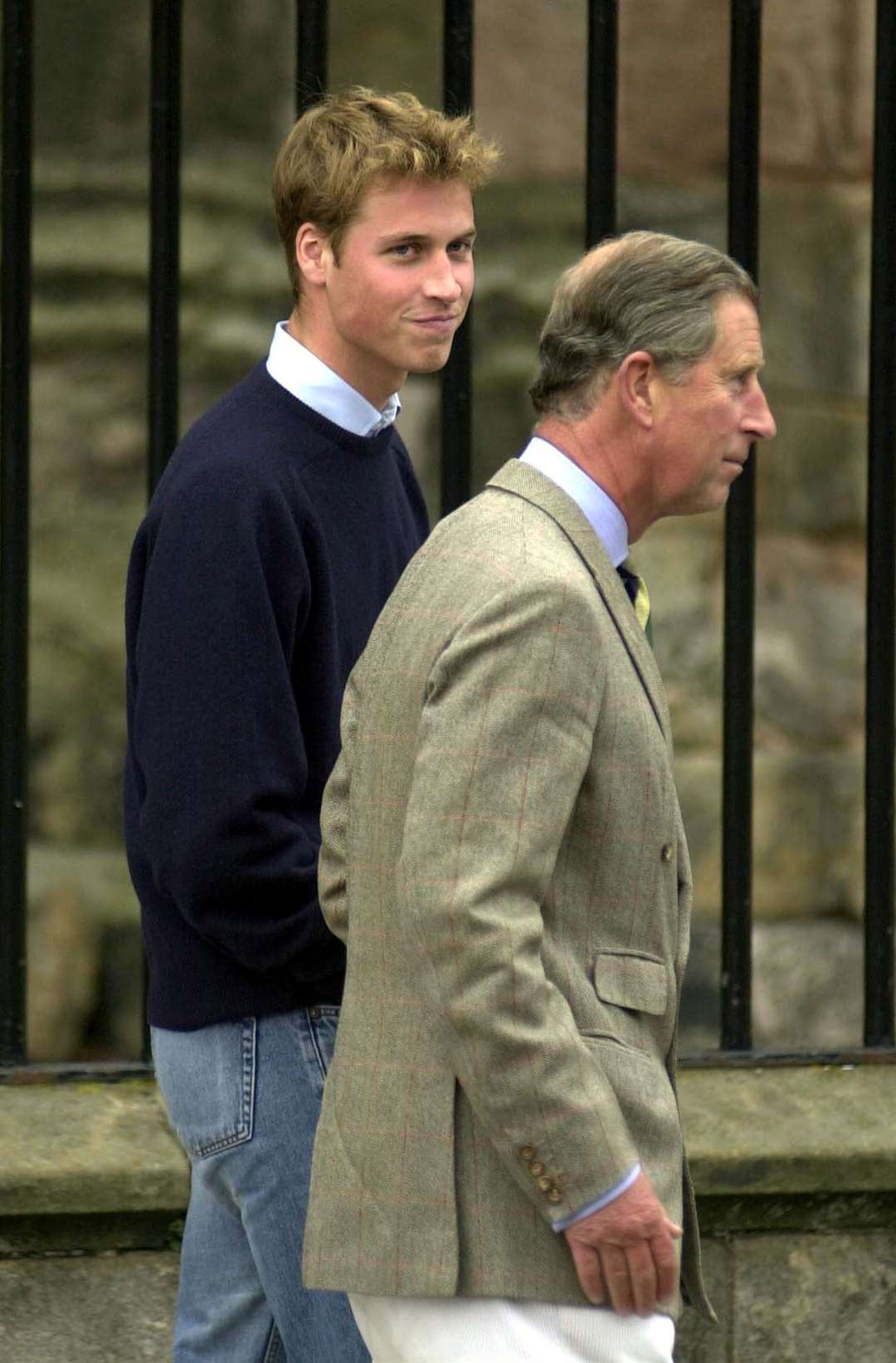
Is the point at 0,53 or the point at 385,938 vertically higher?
the point at 0,53

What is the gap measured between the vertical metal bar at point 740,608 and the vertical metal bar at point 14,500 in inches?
45.3

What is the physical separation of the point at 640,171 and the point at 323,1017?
1949 millimetres

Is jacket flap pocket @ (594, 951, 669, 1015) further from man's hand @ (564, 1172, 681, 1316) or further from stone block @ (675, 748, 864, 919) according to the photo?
stone block @ (675, 748, 864, 919)

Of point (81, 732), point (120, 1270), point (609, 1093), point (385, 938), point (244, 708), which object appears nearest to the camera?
point (609, 1093)

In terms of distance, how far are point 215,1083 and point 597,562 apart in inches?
29.8

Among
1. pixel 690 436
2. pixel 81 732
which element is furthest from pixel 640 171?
pixel 690 436

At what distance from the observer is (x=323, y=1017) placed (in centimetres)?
248

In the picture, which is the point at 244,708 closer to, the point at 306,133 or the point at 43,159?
the point at 306,133

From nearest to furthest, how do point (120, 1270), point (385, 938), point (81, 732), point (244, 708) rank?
1. point (385, 938)
2. point (244, 708)
3. point (120, 1270)
4. point (81, 732)

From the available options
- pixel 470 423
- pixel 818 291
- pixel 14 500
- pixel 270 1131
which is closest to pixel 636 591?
pixel 270 1131

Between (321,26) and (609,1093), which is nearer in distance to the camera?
(609,1093)

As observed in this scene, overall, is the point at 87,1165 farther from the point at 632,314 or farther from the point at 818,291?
the point at 818,291

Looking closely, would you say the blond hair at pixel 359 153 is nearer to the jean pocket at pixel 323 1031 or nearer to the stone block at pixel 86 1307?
the jean pocket at pixel 323 1031

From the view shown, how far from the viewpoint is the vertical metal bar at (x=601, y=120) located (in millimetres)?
3619
